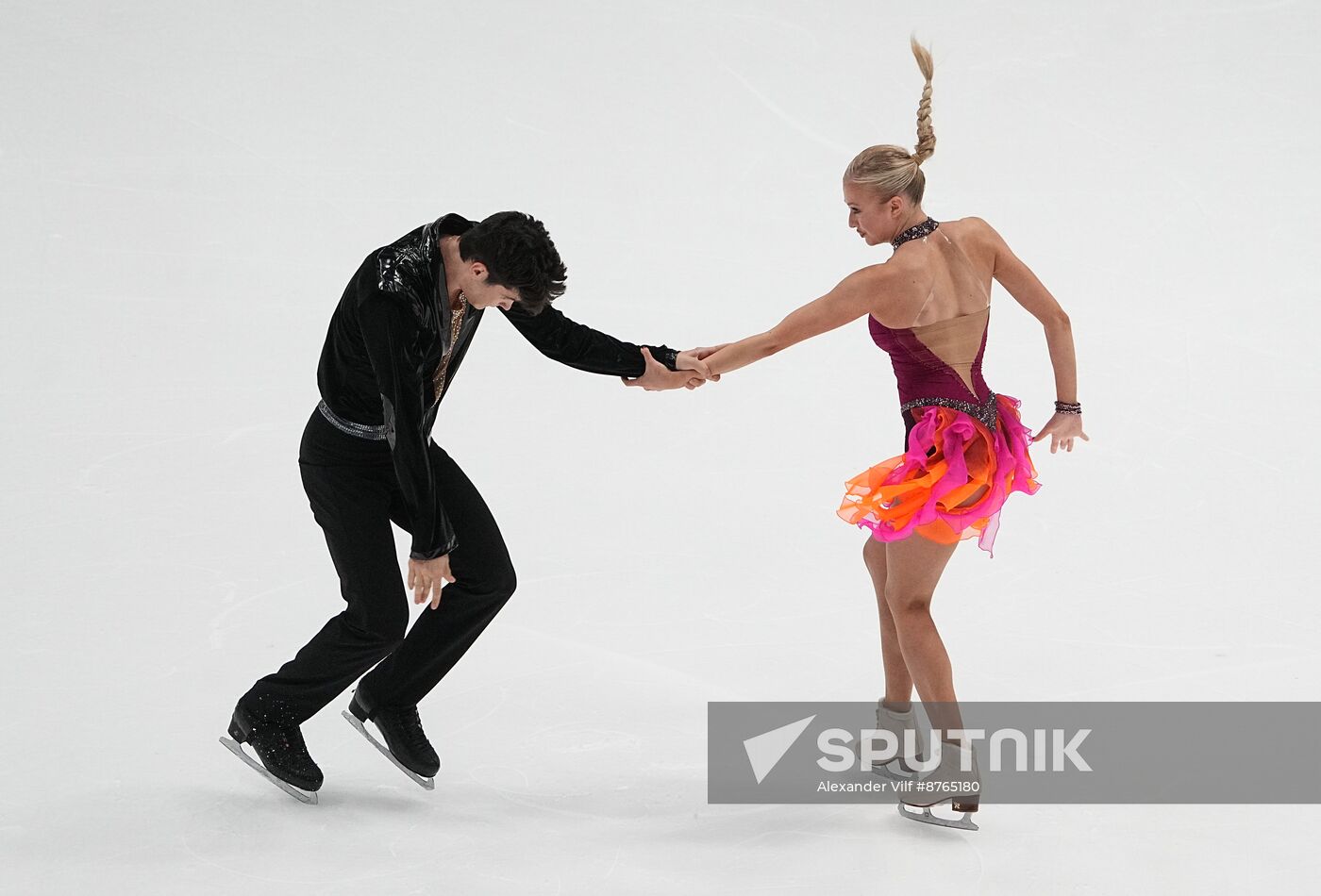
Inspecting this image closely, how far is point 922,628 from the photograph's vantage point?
3.17 metres

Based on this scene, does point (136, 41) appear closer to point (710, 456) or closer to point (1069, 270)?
point (710, 456)

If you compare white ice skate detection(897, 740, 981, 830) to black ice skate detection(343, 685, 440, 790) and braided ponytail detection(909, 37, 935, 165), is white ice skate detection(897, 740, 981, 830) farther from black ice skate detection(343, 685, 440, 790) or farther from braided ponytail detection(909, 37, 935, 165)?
braided ponytail detection(909, 37, 935, 165)

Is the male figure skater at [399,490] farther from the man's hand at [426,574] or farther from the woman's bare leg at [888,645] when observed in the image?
the woman's bare leg at [888,645]

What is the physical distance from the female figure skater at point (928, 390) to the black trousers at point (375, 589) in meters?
0.92

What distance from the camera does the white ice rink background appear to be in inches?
125

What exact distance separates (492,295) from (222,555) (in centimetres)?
220

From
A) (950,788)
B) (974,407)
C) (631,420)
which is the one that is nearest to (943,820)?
(950,788)

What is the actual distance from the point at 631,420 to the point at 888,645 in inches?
118

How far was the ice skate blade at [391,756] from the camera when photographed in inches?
132

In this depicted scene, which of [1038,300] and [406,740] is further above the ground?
[1038,300]

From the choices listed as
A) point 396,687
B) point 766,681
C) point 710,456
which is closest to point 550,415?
point 710,456

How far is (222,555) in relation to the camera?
15.7 feet

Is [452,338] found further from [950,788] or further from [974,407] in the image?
[950,788]

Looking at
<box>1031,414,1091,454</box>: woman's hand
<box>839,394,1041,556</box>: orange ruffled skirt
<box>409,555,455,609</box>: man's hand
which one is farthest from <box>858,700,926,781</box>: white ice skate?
<box>409,555,455,609</box>: man's hand
